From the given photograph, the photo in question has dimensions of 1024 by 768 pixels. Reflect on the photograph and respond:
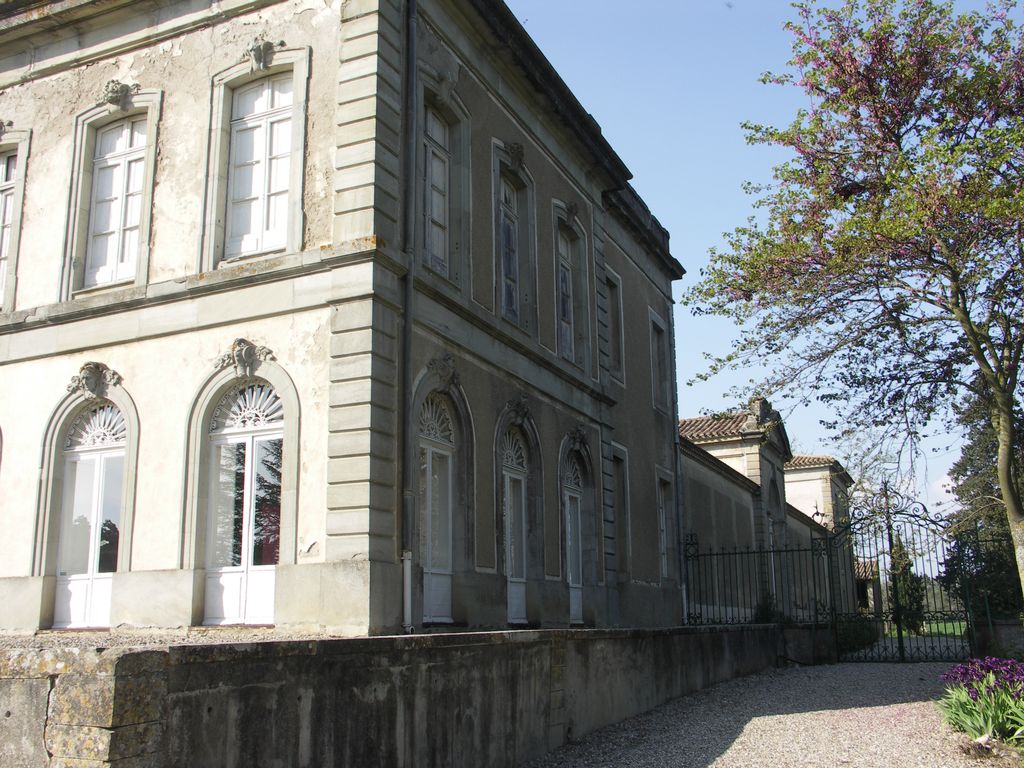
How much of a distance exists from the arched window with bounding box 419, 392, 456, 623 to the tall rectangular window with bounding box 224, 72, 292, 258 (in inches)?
101

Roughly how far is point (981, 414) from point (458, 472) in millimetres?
8309

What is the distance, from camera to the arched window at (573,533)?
14867 mm

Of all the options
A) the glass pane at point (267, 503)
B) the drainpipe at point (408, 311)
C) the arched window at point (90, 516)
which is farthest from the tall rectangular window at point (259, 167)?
the arched window at point (90, 516)


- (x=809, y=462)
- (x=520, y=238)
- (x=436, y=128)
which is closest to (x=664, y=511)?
(x=520, y=238)

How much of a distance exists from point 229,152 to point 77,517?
175 inches

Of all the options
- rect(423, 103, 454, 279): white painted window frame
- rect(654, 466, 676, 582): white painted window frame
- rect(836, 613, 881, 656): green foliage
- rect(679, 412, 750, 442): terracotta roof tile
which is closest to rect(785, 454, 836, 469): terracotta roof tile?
rect(679, 412, 750, 442): terracotta roof tile

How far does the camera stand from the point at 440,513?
11.4 meters

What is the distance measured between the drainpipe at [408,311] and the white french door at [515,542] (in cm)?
295

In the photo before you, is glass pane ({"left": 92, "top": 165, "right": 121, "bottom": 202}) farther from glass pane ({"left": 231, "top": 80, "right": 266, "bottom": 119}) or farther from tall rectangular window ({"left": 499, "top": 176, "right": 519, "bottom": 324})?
tall rectangular window ({"left": 499, "top": 176, "right": 519, "bottom": 324})

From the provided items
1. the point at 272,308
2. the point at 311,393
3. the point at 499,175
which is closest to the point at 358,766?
the point at 311,393

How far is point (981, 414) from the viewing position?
49.4 feet

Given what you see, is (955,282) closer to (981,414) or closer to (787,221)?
(787,221)

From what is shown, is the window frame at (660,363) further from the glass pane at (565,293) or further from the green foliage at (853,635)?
the green foliage at (853,635)

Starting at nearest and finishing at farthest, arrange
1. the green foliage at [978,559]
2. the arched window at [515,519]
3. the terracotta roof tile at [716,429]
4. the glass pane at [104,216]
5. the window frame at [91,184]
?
1. the window frame at [91,184]
2. the glass pane at [104,216]
3. the arched window at [515,519]
4. the green foliage at [978,559]
5. the terracotta roof tile at [716,429]
